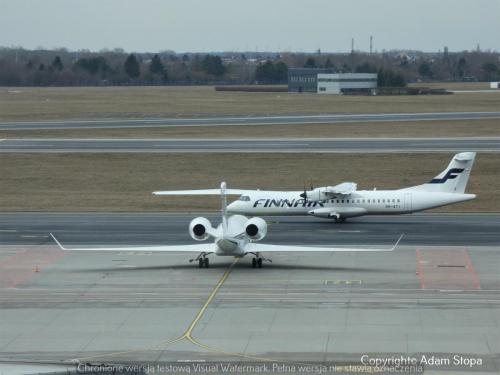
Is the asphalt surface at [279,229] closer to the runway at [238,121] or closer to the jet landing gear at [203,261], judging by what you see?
the jet landing gear at [203,261]

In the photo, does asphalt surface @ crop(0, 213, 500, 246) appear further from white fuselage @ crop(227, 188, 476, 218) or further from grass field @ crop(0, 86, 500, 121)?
grass field @ crop(0, 86, 500, 121)

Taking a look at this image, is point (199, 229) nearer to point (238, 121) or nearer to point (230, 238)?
point (230, 238)

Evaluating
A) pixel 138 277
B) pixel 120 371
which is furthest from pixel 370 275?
pixel 120 371

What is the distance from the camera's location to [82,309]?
1606 inches

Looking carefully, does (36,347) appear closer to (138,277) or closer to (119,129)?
(138,277)

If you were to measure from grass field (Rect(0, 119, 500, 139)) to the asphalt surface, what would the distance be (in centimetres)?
4651

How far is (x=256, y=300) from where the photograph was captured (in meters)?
42.1

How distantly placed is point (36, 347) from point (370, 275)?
18194 mm

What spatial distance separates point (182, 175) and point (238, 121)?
46771mm

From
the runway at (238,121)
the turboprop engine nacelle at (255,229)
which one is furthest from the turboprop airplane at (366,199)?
the runway at (238,121)

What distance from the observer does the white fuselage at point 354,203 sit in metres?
64.8

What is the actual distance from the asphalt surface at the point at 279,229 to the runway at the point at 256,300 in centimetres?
23

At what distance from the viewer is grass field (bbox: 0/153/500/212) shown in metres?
75.5

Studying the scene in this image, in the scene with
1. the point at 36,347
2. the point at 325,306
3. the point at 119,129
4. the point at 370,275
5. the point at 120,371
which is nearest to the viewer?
the point at 120,371
